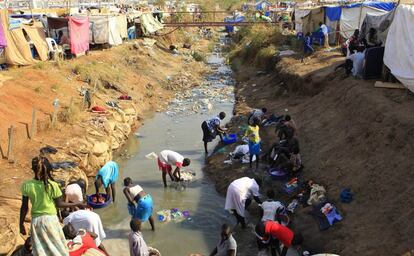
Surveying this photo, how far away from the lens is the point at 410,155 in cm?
818

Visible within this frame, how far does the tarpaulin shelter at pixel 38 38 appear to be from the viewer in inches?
707

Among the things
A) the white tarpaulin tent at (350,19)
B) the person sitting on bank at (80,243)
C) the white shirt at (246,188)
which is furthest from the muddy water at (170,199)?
the white tarpaulin tent at (350,19)

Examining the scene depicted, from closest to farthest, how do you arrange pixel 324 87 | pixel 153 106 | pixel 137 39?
1. pixel 324 87
2. pixel 153 106
3. pixel 137 39

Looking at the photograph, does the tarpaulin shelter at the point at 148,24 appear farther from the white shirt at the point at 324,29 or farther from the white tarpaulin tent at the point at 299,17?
the white shirt at the point at 324,29

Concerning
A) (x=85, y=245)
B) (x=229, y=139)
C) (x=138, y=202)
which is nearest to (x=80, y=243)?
(x=85, y=245)

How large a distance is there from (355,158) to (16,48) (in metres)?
14.3

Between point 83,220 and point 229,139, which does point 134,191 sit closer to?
point 83,220

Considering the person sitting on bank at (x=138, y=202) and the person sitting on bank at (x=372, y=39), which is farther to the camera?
the person sitting on bank at (x=372, y=39)

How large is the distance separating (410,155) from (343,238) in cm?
240

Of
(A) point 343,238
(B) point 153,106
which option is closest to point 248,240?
(A) point 343,238

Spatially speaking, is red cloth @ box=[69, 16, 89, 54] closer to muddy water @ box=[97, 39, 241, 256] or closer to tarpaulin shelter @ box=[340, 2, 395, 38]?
muddy water @ box=[97, 39, 241, 256]

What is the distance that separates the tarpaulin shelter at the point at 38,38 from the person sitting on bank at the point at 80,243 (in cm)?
1429

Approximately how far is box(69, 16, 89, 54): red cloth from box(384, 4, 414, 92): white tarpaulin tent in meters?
15.1

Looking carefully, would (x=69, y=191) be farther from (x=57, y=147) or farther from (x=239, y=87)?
(x=239, y=87)
